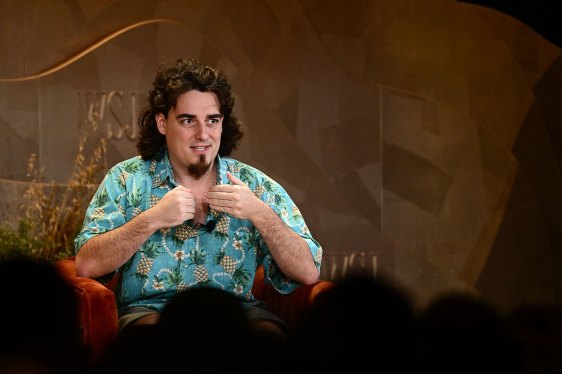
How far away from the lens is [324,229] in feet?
19.2

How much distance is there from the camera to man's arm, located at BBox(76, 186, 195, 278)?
10.6 feet

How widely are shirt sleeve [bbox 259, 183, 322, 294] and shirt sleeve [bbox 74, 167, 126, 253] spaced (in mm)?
548

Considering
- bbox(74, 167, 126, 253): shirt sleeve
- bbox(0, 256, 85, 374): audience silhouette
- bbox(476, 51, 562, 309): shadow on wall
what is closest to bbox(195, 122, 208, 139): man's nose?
bbox(74, 167, 126, 253): shirt sleeve

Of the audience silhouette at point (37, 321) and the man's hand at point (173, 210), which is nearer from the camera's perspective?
the audience silhouette at point (37, 321)

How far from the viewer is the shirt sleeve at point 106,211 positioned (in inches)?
132

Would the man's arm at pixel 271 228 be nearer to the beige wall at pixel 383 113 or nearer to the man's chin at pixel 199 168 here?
the man's chin at pixel 199 168

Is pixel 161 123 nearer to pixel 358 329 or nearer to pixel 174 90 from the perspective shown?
Answer: pixel 174 90

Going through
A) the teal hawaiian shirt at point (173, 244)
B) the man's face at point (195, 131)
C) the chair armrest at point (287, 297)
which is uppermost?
the man's face at point (195, 131)

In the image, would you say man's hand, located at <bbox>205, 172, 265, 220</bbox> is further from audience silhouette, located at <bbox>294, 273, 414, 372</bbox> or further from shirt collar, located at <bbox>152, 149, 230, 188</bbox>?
audience silhouette, located at <bbox>294, 273, 414, 372</bbox>

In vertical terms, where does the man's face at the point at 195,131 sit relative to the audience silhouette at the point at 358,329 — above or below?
above

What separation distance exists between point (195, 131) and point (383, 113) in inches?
107

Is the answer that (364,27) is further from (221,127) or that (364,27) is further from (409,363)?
(409,363)

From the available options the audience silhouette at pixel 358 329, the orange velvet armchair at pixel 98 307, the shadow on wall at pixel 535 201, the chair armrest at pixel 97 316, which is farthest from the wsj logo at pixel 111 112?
the audience silhouette at pixel 358 329

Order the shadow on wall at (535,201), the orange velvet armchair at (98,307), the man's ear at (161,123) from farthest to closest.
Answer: the shadow on wall at (535,201) < the man's ear at (161,123) < the orange velvet armchair at (98,307)
